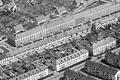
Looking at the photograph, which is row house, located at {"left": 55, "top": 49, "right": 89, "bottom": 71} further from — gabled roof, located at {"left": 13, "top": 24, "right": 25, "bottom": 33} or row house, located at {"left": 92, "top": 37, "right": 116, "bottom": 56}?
gabled roof, located at {"left": 13, "top": 24, "right": 25, "bottom": 33}

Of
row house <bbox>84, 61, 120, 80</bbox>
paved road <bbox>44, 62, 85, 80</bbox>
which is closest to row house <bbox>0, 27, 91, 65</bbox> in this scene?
paved road <bbox>44, 62, 85, 80</bbox>

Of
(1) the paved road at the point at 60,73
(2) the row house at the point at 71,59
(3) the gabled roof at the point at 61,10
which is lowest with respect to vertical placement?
(1) the paved road at the point at 60,73

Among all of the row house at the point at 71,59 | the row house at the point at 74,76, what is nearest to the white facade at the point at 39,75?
the row house at the point at 71,59

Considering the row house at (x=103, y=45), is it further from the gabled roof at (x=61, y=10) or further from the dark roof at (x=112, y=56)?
the gabled roof at (x=61, y=10)

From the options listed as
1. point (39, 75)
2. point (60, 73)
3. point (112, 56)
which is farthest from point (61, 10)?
point (39, 75)

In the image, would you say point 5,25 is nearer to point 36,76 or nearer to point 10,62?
point 10,62

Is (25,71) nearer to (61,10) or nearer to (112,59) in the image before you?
(112,59)

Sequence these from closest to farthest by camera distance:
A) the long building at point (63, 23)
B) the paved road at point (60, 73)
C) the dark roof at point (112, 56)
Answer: the paved road at point (60, 73) < the dark roof at point (112, 56) < the long building at point (63, 23)
